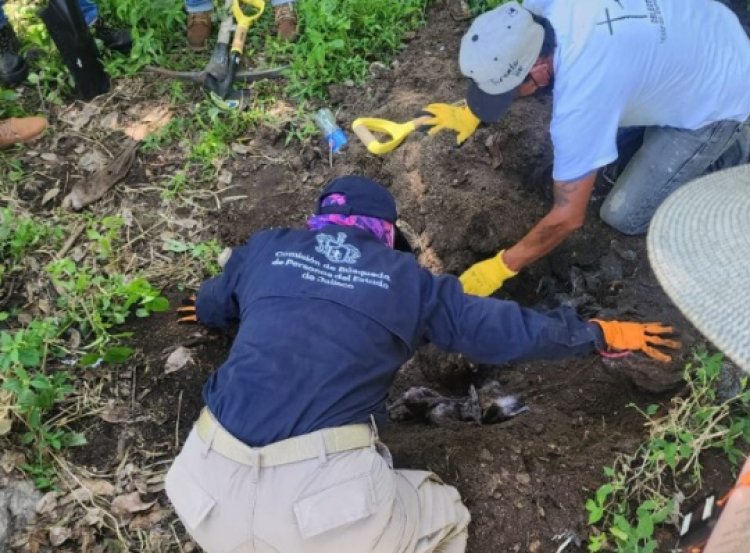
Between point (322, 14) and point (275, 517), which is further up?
point (322, 14)

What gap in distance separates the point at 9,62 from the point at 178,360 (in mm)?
2674

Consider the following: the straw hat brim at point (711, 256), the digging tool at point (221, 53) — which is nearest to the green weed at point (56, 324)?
the digging tool at point (221, 53)

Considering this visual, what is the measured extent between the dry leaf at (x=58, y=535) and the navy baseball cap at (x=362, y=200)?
149 centimetres

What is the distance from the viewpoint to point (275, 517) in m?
2.17

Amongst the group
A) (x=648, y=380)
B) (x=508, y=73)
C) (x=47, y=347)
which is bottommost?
(x=648, y=380)

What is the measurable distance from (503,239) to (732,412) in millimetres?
1309

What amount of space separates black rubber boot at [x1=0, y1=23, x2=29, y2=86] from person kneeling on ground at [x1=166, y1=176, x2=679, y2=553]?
9.53ft

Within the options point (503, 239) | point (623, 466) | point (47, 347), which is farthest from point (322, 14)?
point (623, 466)

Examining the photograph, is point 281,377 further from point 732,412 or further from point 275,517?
point 732,412

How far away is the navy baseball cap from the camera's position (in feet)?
8.45

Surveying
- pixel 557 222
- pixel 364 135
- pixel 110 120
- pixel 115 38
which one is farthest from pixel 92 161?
pixel 557 222

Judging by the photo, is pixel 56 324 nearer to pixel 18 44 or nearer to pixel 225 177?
pixel 225 177

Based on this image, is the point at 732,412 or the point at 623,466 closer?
the point at 623,466

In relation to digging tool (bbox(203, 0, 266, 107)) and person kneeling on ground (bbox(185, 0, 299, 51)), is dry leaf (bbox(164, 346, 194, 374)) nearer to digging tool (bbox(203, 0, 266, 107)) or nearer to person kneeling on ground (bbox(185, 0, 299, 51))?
digging tool (bbox(203, 0, 266, 107))
